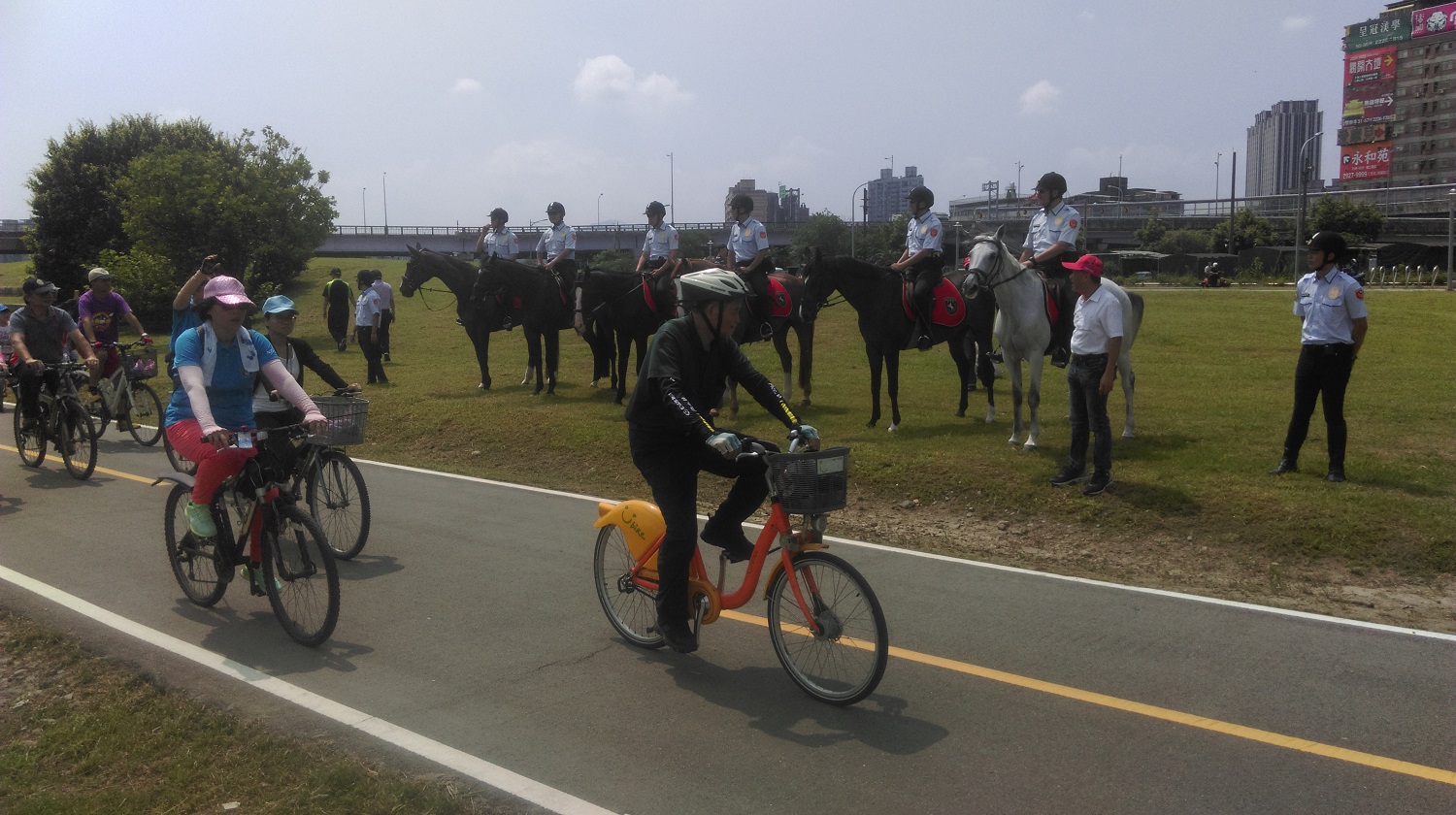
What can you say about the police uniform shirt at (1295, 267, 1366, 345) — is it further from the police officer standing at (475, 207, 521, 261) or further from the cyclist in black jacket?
the police officer standing at (475, 207, 521, 261)

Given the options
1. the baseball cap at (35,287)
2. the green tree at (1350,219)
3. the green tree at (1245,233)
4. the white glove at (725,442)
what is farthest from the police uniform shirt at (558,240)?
the green tree at (1350,219)

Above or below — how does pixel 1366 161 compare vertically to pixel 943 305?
above

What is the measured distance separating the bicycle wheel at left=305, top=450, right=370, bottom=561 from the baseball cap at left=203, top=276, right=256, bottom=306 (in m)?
2.02

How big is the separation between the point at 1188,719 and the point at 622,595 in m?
3.26

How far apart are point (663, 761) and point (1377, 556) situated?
6274 millimetres

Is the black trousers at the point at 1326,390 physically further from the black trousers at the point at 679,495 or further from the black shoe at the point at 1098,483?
the black trousers at the point at 679,495

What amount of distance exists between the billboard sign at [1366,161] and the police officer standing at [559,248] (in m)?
140

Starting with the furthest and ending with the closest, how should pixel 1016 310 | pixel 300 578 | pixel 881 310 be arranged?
1. pixel 881 310
2. pixel 1016 310
3. pixel 300 578

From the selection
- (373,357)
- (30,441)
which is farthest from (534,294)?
(30,441)

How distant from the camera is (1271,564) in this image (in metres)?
8.54

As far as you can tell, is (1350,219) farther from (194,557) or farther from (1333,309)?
(194,557)

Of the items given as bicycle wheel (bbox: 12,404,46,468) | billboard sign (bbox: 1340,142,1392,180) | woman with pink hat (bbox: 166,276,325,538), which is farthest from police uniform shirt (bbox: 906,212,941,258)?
billboard sign (bbox: 1340,142,1392,180)

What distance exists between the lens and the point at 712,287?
573cm

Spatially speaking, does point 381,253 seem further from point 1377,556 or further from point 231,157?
point 1377,556
